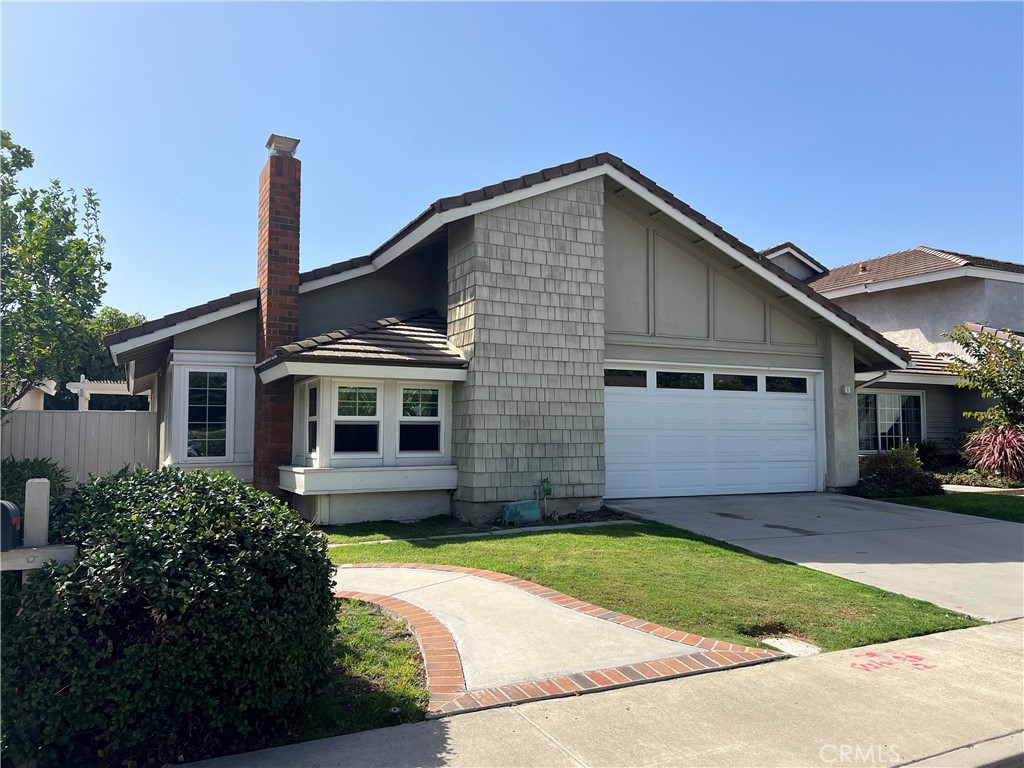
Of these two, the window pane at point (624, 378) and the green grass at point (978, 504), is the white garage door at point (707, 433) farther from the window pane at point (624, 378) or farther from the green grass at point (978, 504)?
the green grass at point (978, 504)

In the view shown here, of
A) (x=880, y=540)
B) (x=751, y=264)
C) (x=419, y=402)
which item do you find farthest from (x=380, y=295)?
(x=880, y=540)

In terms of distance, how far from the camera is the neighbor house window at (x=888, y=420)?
19.8 metres

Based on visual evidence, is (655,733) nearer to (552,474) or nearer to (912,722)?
(912,722)

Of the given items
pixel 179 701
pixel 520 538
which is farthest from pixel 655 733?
pixel 520 538

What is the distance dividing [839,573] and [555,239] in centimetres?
671

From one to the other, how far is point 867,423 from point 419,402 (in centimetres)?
1380

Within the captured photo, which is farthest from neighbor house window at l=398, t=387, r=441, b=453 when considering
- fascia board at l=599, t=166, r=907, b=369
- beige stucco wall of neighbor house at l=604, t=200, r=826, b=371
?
fascia board at l=599, t=166, r=907, b=369

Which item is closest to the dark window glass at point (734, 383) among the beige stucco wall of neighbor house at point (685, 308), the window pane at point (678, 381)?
the beige stucco wall of neighbor house at point (685, 308)

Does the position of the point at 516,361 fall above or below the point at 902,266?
below

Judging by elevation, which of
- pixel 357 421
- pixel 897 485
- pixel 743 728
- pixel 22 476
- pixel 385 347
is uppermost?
pixel 385 347

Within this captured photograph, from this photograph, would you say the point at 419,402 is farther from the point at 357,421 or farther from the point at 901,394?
the point at 901,394

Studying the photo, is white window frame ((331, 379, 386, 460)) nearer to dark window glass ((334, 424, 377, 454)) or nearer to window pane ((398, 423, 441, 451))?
dark window glass ((334, 424, 377, 454))

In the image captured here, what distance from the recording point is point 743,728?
4.36 meters

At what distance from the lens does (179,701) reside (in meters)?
3.77
